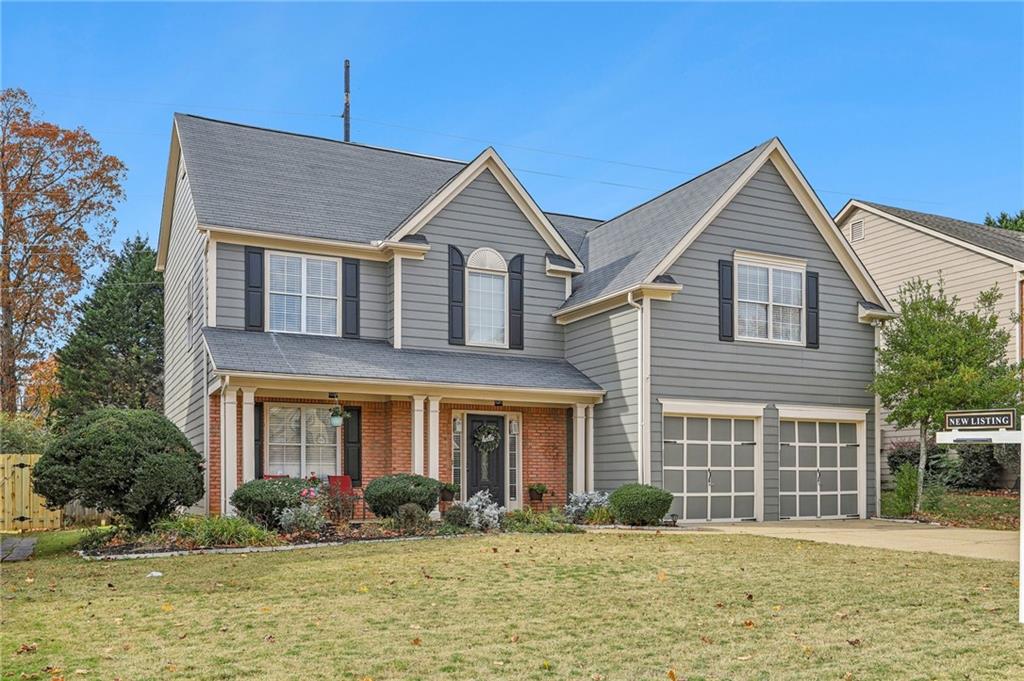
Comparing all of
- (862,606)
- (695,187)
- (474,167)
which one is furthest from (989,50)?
(862,606)

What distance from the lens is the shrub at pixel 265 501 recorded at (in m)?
16.5

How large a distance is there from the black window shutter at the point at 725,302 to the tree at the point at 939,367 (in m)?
3.60

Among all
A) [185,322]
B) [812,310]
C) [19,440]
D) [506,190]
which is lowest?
[19,440]

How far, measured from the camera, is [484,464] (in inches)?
856

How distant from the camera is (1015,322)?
26672mm

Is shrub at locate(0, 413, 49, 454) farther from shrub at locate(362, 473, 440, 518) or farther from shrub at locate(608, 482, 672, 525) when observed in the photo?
shrub at locate(608, 482, 672, 525)

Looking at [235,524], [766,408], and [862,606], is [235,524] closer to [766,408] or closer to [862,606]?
[862,606]

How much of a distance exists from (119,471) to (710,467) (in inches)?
461

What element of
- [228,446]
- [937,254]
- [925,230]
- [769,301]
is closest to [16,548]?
[228,446]

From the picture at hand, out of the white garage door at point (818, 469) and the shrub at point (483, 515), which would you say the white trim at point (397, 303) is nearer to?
the shrub at point (483, 515)

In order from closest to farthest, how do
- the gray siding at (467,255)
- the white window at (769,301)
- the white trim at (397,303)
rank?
the white trim at (397,303), the gray siding at (467,255), the white window at (769,301)

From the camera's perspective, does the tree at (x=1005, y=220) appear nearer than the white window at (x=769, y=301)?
No

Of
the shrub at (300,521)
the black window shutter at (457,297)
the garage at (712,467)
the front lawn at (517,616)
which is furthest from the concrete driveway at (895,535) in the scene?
the shrub at (300,521)

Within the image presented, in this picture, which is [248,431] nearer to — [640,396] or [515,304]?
[515,304]
